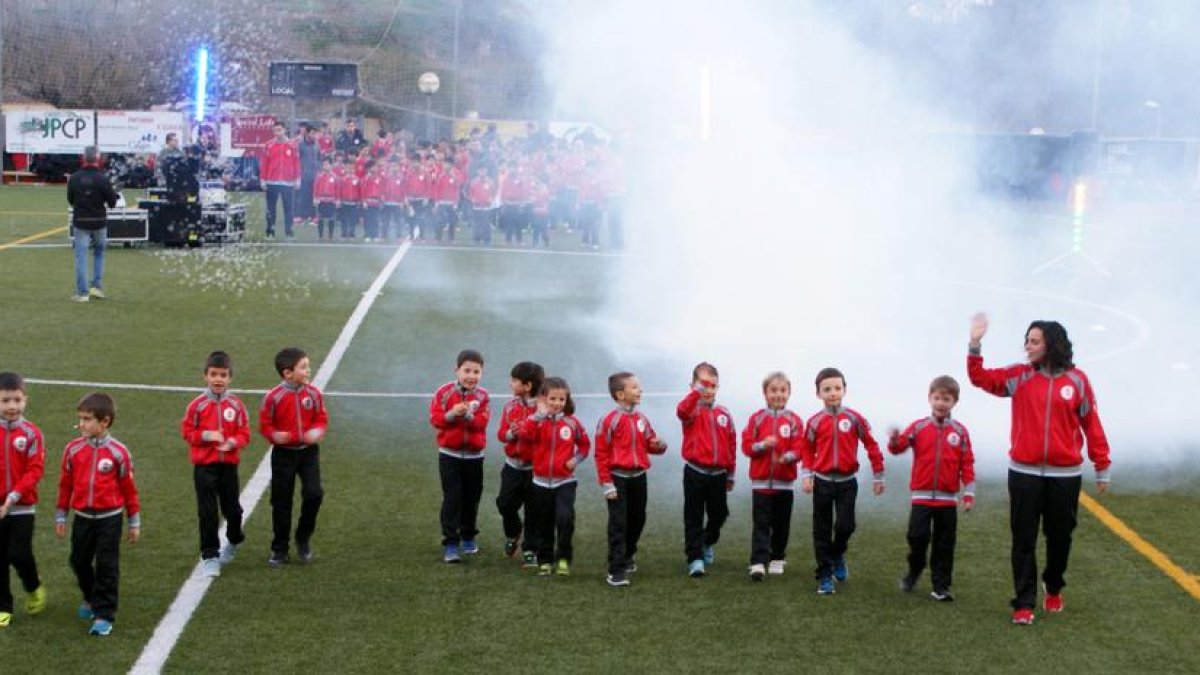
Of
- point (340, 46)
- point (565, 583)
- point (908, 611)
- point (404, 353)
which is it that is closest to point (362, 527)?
point (565, 583)

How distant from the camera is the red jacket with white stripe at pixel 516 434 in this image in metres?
10.8

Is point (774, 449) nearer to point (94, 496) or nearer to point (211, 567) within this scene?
point (211, 567)

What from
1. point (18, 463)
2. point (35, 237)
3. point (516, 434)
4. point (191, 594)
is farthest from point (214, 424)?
point (35, 237)

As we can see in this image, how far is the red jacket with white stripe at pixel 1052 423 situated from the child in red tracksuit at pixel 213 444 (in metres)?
4.52

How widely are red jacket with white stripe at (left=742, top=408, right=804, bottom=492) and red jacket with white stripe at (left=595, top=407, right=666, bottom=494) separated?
560 mm

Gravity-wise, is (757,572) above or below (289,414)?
below

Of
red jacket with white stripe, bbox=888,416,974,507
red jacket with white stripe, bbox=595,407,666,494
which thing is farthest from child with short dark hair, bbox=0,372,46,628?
red jacket with white stripe, bbox=888,416,974,507

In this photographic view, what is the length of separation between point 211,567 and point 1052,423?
4.95 m

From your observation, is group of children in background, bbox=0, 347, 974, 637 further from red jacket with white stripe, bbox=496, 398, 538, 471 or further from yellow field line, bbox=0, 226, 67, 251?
yellow field line, bbox=0, 226, 67, 251

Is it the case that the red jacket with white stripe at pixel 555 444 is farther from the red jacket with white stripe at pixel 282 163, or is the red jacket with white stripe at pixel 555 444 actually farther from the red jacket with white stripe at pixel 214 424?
the red jacket with white stripe at pixel 282 163

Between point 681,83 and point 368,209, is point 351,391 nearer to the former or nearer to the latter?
point 681,83

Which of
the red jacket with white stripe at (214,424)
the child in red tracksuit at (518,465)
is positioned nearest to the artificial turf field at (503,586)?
the child in red tracksuit at (518,465)

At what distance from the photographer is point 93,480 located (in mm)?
9328

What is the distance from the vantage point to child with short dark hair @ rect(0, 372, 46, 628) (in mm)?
9320
